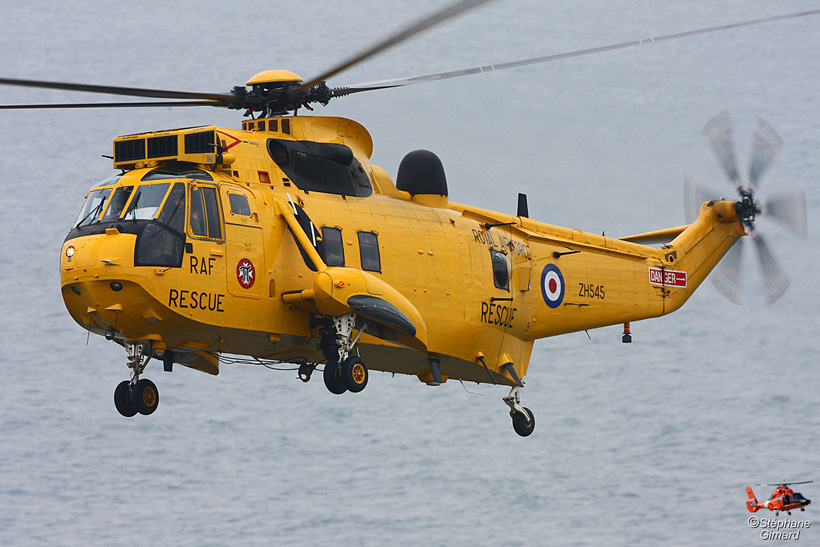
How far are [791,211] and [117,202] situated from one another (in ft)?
43.0

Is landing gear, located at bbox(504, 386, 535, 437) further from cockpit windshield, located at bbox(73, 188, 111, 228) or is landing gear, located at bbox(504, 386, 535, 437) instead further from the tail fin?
the tail fin

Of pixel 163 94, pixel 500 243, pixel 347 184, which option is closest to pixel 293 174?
pixel 347 184

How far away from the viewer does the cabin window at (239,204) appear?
1738 centimetres

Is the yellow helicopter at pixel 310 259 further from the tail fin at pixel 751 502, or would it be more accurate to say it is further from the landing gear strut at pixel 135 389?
the tail fin at pixel 751 502

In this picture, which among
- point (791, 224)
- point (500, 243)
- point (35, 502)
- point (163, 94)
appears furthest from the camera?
point (35, 502)

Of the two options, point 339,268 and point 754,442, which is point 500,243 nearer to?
point 339,268

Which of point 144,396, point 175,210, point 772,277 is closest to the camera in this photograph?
point 175,210

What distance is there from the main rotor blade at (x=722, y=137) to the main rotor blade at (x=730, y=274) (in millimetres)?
1578

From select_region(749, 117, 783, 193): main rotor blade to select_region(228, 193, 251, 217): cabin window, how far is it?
10.8m

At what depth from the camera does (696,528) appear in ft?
120

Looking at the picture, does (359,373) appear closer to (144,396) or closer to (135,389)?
(144,396)

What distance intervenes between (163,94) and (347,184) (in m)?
3.13

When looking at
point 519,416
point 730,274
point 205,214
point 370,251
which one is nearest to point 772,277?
point 730,274

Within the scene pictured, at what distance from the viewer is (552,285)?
22234 mm
